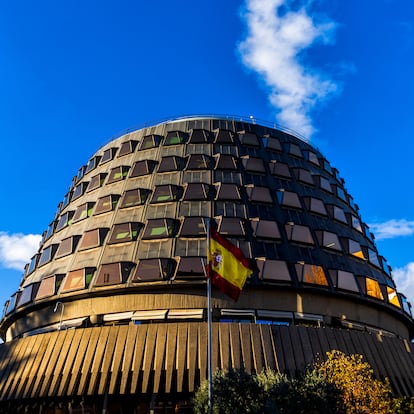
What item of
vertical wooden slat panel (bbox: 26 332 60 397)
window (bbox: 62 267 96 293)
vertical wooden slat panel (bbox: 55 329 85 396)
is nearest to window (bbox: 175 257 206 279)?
window (bbox: 62 267 96 293)

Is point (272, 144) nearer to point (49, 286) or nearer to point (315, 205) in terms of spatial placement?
point (315, 205)

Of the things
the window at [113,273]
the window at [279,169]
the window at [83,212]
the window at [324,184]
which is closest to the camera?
the window at [113,273]

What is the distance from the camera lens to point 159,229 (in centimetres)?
3641

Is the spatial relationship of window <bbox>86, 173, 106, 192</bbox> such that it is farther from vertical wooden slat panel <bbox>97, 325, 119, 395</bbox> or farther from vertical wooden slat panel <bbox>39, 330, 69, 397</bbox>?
vertical wooden slat panel <bbox>97, 325, 119, 395</bbox>

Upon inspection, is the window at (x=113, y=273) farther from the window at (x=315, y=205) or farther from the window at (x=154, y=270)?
the window at (x=315, y=205)

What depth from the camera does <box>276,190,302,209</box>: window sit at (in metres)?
40.5

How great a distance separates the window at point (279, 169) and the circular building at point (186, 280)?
24 cm

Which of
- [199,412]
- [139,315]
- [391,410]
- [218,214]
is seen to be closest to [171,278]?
[139,315]

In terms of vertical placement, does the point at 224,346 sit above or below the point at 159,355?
above

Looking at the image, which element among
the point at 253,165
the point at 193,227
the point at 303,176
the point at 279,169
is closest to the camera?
the point at 193,227

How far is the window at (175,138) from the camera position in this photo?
4496 centimetres

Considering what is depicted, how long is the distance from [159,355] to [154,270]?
7.98m

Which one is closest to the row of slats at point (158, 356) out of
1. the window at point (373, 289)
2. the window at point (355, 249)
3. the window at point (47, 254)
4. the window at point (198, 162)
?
the window at point (373, 289)

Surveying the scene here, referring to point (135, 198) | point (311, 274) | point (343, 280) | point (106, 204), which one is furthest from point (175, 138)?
point (343, 280)
